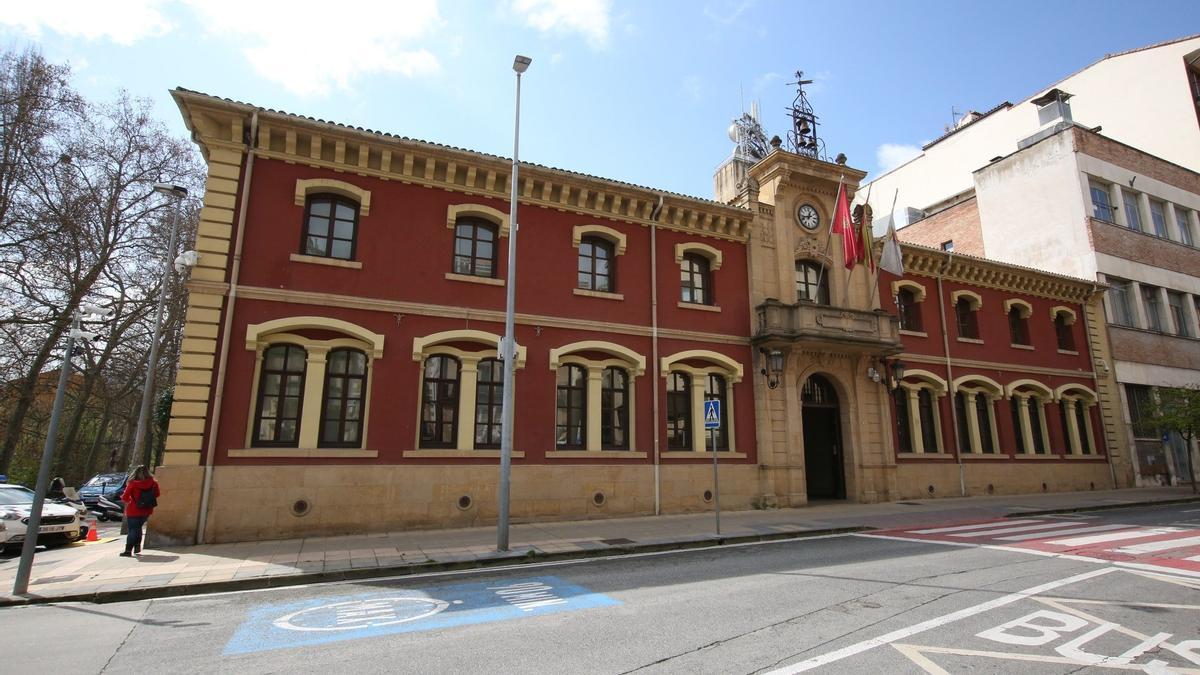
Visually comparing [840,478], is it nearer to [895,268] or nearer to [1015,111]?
[895,268]

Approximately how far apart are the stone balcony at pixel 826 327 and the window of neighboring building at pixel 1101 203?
1627 centimetres

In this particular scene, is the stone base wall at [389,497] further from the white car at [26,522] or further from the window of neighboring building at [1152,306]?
the window of neighboring building at [1152,306]

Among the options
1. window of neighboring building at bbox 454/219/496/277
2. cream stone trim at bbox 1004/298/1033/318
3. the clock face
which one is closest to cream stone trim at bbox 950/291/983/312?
cream stone trim at bbox 1004/298/1033/318

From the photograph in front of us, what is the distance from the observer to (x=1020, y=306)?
24516 millimetres

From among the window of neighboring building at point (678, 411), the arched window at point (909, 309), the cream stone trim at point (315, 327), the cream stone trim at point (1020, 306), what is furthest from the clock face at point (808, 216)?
the cream stone trim at point (315, 327)

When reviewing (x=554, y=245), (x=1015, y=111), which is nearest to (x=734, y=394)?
(x=554, y=245)

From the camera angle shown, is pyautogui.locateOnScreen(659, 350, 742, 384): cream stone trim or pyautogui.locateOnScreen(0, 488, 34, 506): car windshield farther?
pyautogui.locateOnScreen(659, 350, 742, 384): cream stone trim

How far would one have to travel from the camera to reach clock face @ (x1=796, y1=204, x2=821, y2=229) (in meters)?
20.3

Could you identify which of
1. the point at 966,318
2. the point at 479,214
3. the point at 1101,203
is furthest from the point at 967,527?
the point at 1101,203

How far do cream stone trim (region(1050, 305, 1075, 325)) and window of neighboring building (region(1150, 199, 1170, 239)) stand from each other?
8.31 meters

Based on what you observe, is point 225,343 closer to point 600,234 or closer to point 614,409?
point 614,409

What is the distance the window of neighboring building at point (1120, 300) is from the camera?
26641 mm

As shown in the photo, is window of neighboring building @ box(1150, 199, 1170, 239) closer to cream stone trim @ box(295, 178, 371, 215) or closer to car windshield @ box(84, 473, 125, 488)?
cream stone trim @ box(295, 178, 371, 215)

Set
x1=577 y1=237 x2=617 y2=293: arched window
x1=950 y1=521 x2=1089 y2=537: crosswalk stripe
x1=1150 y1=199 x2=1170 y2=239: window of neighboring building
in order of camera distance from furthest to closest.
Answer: x1=1150 y1=199 x2=1170 y2=239: window of neighboring building → x1=577 y1=237 x2=617 y2=293: arched window → x1=950 y1=521 x2=1089 y2=537: crosswalk stripe
